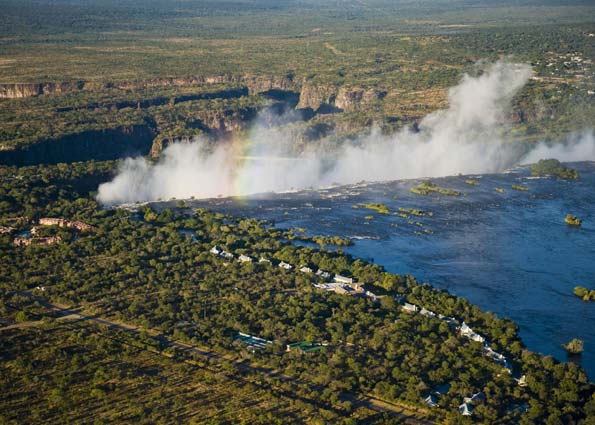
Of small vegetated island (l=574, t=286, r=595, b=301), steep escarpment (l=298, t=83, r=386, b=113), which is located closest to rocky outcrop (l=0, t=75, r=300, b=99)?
steep escarpment (l=298, t=83, r=386, b=113)

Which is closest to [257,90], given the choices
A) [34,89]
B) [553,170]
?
[34,89]

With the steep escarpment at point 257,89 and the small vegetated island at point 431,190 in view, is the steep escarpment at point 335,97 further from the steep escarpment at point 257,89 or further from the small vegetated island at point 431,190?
the small vegetated island at point 431,190

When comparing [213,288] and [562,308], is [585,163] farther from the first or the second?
[213,288]

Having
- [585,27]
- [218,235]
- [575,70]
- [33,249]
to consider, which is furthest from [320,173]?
[585,27]

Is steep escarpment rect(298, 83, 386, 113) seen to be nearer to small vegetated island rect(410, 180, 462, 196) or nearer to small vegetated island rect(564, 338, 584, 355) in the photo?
small vegetated island rect(410, 180, 462, 196)

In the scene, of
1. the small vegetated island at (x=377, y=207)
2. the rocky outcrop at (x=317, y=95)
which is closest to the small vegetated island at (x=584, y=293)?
the small vegetated island at (x=377, y=207)
